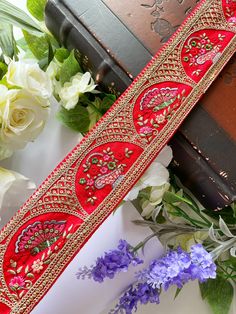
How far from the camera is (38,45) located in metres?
0.59

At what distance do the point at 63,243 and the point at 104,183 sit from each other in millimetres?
73

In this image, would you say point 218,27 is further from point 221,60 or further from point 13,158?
point 13,158

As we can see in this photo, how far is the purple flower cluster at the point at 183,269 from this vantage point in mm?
468

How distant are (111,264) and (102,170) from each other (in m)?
0.09

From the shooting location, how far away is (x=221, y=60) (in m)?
0.54

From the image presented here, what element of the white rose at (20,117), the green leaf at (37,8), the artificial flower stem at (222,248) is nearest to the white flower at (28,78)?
the white rose at (20,117)

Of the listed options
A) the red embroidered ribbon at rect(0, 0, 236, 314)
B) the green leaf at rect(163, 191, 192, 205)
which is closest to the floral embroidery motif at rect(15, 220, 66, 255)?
the red embroidered ribbon at rect(0, 0, 236, 314)

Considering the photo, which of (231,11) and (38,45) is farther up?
(231,11)

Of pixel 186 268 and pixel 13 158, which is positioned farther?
pixel 13 158

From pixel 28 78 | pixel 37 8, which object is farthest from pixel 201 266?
pixel 37 8

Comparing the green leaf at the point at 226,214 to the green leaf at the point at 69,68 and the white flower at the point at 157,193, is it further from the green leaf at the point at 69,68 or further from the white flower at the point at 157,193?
the green leaf at the point at 69,68

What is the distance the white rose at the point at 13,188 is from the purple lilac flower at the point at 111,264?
0.33 feet

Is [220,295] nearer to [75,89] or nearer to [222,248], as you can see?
[222,248]

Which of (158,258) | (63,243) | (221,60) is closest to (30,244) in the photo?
(63,243)
